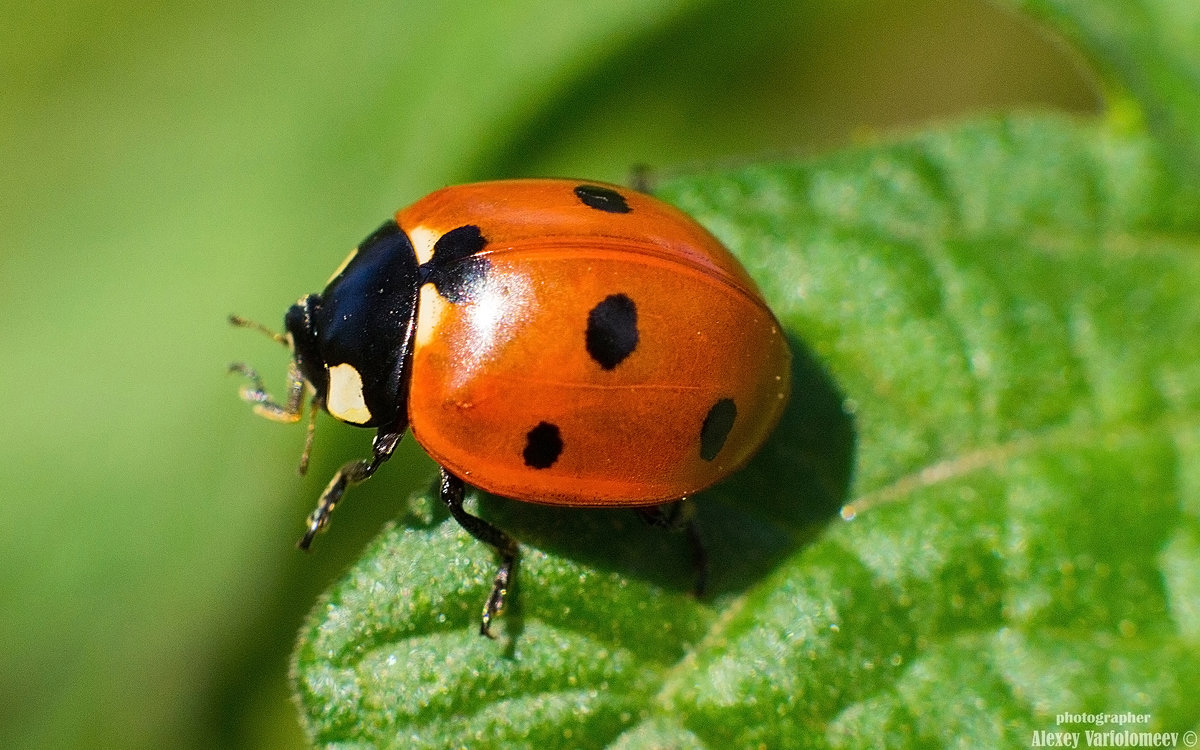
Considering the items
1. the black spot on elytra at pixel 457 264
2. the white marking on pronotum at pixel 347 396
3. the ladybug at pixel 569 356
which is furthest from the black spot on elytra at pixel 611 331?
the white marking on pronotum at pixel 347 396

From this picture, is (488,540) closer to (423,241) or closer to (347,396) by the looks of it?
(347,396)

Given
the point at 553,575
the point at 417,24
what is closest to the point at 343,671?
the point at 553,575

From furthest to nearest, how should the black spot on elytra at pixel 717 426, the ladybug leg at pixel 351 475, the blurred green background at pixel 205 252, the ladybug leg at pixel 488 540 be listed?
1. the blurred green background at pixel 205 252
2. the ladybug leg at pixel 351 475
3. the black spot on elytra at pixel 717 426
4. the ladybug leg at pixel 488 540

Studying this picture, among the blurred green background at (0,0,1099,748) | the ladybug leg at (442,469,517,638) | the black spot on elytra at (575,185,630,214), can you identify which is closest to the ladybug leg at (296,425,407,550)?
the ladybug leg at (442,469,517,638)

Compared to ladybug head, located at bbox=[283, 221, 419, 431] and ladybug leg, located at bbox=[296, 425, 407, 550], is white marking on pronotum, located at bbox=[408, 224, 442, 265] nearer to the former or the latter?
ladybug head, located at bbox=[283, 221, 419, 431]

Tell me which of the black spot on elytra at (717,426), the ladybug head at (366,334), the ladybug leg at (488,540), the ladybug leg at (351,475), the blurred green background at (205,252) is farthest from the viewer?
the blurred green background at (205,252)

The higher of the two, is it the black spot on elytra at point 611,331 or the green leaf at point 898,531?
the black spot on elytra at point 611,331

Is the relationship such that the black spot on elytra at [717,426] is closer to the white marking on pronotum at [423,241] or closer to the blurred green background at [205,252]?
the white marking on pronotum at [423,241]

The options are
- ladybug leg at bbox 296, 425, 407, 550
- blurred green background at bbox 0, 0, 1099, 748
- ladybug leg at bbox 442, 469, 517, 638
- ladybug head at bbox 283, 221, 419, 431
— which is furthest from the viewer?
blurred green background at bbox 0, 0, 1099, 748

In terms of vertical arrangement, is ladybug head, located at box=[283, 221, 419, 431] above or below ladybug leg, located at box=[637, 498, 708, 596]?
above
